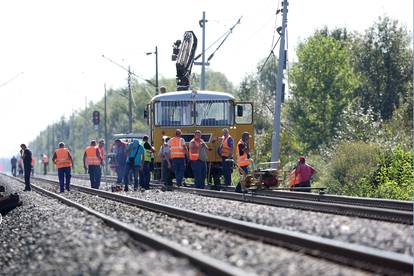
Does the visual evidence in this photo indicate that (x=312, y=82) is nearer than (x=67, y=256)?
No

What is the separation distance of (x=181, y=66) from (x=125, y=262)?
83.1 feet

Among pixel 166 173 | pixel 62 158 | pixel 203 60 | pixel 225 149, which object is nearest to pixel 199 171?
pixel 166 173

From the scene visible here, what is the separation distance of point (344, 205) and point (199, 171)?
10099 millimetres

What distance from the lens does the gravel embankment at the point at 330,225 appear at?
9.40 m

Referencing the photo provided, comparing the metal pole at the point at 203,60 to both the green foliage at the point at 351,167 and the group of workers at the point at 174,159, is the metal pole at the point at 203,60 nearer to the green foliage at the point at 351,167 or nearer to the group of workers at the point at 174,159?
the green foliage at the point at 351,167

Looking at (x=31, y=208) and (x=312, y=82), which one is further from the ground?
(x=312, y=82)

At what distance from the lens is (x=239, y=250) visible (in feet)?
29.8

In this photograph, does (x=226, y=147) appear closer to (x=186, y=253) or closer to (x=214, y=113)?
(x=214, y=113)

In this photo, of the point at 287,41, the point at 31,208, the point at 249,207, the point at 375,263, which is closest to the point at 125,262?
the point at 375,263

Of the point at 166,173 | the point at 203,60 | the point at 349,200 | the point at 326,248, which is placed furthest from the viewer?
the point at 203,60

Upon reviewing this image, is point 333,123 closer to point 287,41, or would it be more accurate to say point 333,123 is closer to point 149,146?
point 287,41

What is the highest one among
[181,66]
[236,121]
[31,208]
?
[181,66]

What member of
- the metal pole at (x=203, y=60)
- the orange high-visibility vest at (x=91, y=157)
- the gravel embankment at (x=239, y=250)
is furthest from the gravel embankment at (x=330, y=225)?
the metal pole at (x=203, y=60)

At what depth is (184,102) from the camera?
1055 inches
